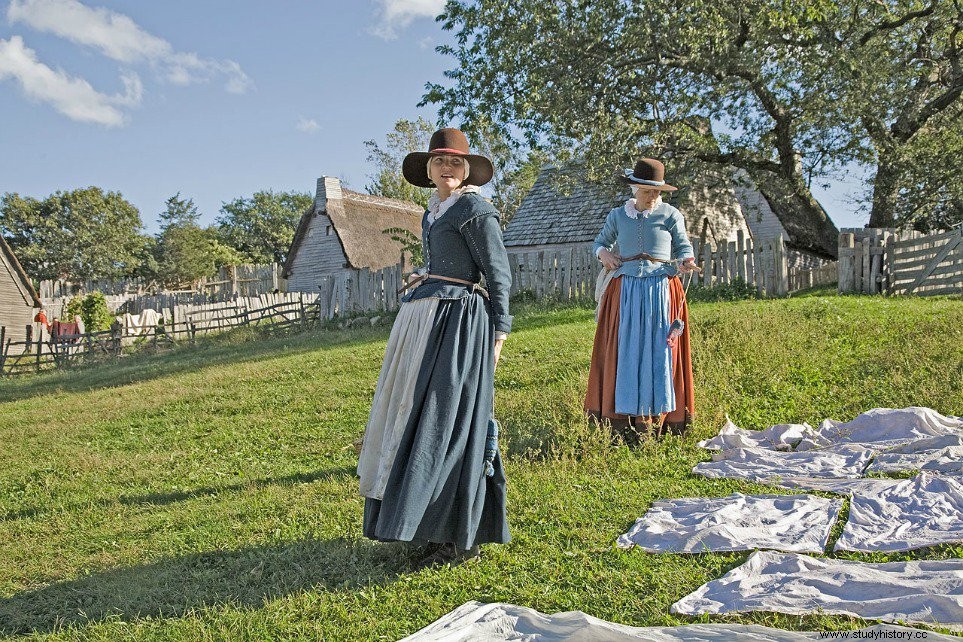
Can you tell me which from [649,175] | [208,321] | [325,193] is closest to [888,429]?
[649,175]

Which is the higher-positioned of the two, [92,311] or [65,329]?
[92,311]

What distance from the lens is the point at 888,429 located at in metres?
5.85

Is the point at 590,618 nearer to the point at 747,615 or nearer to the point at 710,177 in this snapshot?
the point at 747,615

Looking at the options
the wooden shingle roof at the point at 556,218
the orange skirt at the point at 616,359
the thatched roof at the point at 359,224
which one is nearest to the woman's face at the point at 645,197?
the orange skirt at the point at 616,359

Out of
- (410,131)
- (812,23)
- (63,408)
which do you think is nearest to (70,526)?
(63,408)

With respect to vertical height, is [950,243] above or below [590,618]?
above

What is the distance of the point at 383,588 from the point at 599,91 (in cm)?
1245

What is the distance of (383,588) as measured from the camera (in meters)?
3.55

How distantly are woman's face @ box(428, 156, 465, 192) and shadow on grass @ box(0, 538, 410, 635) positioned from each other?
1.91 meters

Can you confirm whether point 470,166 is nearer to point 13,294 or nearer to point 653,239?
point 653,239

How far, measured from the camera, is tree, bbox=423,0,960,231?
13.6 m

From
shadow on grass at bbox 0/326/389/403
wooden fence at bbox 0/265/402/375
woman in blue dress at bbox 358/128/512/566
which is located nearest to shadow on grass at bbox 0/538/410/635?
woman in blue dress at bbox 358/128/512/566

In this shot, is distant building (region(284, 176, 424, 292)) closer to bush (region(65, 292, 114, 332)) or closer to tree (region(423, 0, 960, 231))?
bush (region(65, 292, 114, 332))

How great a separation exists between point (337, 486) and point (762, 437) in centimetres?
334
